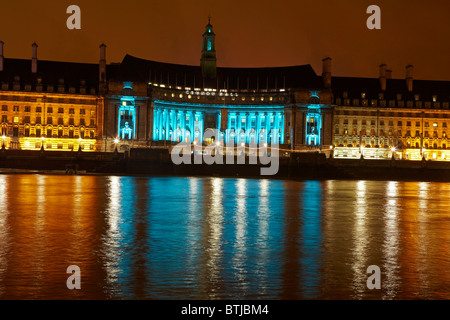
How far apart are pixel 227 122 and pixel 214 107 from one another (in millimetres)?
5085

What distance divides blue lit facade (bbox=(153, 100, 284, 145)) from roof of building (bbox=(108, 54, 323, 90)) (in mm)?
5490

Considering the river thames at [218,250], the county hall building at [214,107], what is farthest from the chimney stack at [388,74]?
the river thames at [218,250]

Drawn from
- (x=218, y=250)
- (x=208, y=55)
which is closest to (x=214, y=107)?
(x=208, y=55)

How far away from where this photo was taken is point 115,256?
19016 mm

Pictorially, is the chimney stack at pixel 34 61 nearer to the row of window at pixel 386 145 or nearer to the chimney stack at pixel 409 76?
the row of window at pixel 386 145

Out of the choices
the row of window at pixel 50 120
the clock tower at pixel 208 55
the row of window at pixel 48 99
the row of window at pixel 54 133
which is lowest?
the row of window at pixel 54 133

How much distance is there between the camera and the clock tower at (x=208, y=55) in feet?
513

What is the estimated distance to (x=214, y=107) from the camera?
14812 centimetres

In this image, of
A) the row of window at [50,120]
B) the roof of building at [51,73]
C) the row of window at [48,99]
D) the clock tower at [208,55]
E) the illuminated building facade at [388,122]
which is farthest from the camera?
the clock tower at [208,55]

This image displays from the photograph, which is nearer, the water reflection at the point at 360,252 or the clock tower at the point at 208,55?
the water reflection at the point at 360,252

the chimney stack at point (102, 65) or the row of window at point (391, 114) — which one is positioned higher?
the chimney stack at point (102, 65)

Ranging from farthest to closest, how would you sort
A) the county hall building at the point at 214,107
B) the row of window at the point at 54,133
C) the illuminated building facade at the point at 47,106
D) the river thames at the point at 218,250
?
the county hall building at the point at 214,107, the illuminated building facade at the point at 47,106, the row of window at the point at 54,133, the river thames at the point at 218,250

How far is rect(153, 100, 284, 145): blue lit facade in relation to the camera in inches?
5762

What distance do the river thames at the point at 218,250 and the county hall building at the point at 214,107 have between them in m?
99.7
